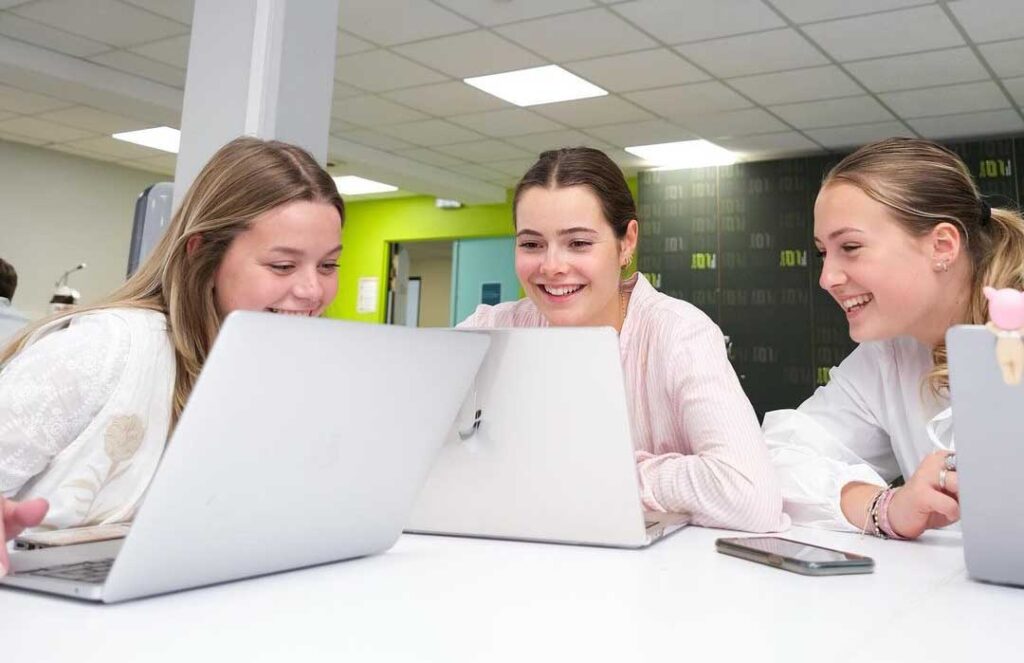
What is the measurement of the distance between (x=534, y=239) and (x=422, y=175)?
504 centimetres

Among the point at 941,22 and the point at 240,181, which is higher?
the point at 941,22

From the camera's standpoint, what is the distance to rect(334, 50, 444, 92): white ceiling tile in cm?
445

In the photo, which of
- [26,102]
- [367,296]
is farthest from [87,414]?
[367,296]

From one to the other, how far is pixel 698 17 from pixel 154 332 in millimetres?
3160

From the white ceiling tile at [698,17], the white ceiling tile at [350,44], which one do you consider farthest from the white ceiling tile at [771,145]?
the white ceiling tile at [350,44]

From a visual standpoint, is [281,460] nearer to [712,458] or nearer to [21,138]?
[712,458]

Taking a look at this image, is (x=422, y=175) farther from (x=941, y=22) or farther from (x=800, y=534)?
(x=800, y=534)

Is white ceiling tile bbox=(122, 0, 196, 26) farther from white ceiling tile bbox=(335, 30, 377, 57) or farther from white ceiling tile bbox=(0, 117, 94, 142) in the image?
white ceiling tile bbox=(0, 117, 94, 142)

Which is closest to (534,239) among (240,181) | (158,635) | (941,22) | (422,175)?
(240,181)

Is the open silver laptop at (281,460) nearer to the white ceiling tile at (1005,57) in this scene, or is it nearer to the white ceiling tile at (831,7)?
the white ceiling tile at (831,7)

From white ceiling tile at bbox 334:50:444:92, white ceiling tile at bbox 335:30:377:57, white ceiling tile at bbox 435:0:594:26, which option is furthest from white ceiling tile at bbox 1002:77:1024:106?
white ceiling tile at bbox 335:30:377:57

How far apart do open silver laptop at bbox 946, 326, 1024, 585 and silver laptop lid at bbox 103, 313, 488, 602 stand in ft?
1.53

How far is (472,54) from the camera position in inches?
170

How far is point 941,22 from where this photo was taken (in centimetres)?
372
